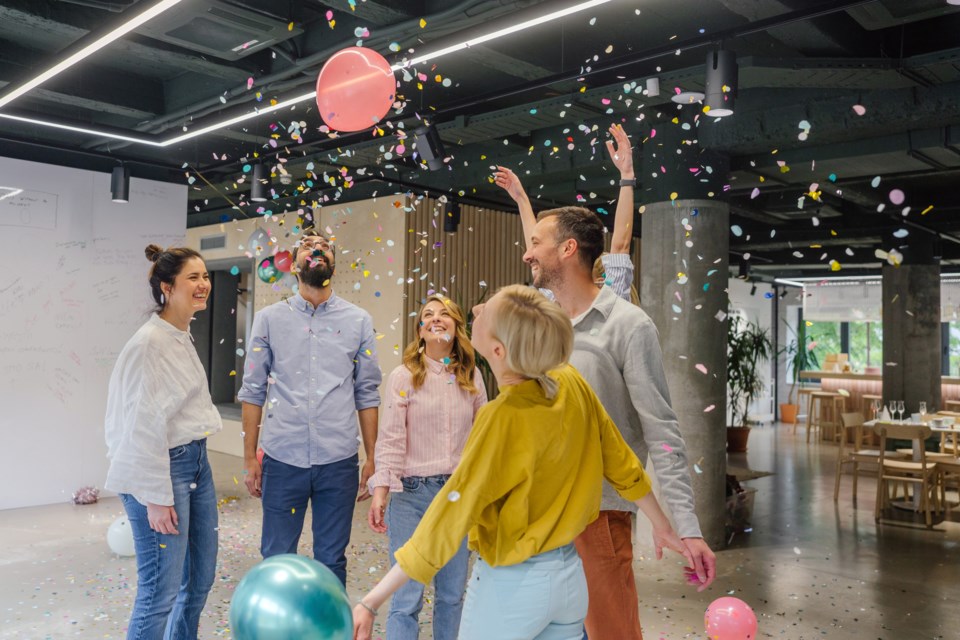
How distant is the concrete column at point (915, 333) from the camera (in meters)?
10.9

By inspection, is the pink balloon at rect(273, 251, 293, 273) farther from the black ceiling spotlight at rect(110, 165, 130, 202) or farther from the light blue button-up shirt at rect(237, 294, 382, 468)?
the light blue button-up shirt at rect(237, 294, 382, 468)

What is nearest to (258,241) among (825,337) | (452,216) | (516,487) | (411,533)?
(452,216)

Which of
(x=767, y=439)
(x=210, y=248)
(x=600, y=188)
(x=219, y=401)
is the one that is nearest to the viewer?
(x=600, y=188)

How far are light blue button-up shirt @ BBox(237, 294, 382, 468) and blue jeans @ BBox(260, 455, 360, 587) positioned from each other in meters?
0.05

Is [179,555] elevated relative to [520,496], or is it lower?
lower

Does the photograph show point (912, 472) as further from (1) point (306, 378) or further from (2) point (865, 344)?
(2) point (865, 344)

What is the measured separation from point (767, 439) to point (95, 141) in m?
11.9

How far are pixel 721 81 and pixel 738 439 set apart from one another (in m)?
9.05

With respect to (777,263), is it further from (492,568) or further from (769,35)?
(492,568)

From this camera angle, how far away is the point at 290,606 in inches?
70.4

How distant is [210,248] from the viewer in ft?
36.1

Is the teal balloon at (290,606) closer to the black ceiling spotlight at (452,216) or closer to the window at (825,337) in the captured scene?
the black ceiling spotlight at (452,216)

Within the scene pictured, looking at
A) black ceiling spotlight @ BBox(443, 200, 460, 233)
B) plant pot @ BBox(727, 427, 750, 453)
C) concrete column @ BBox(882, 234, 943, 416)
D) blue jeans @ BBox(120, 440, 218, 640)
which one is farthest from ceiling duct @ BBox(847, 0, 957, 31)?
plant pot @ BBox(727, 427, 750, 453)

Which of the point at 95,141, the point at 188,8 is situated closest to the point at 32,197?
the point at 95,141
